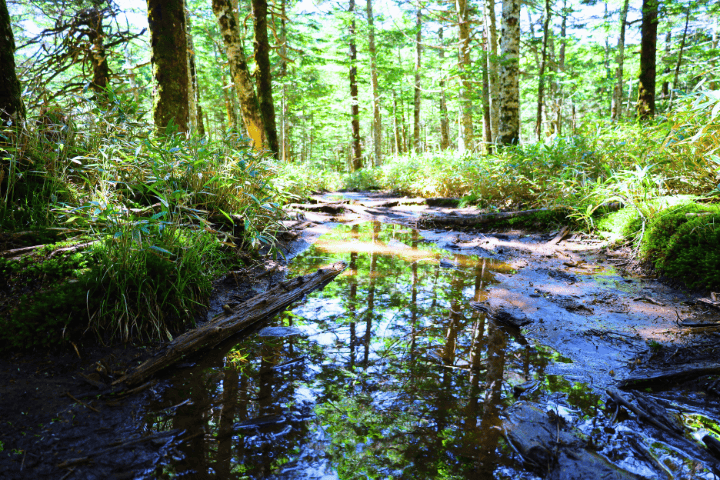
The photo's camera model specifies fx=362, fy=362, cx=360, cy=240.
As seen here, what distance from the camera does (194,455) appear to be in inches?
52.0

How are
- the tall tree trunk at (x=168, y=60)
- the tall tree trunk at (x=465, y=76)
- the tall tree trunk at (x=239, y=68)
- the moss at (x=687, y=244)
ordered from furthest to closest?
the tall tree trunk at (x=465, y=76) < the tall tree trunk at (x=239, y=68) < the tall tree trunk at (x=168, y=60) < the moss at (x=687, y=244)

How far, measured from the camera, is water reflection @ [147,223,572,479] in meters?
1.30

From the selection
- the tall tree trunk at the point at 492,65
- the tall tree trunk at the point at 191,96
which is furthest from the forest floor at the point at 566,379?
the tall tree trunk at the point at 492,65

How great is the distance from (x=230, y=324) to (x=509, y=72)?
804 cm

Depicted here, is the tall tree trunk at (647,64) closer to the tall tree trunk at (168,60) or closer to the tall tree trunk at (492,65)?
the tall tree trunk at (492,65)

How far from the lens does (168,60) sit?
4.77 metres

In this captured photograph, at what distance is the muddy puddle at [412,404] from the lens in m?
1.28

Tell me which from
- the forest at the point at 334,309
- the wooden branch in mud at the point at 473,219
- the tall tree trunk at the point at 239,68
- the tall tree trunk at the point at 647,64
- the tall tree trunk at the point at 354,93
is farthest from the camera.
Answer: the tall tree trunk at the point at 354,93

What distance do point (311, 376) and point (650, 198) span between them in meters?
4.15

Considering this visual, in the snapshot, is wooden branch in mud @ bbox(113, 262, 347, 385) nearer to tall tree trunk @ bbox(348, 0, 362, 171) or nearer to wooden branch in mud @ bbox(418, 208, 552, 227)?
wooden branch in mud @ bbox(418, 208, 552, 227)

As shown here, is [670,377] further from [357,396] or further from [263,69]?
[263,69]

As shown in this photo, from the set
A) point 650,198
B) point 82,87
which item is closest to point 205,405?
point 82,87

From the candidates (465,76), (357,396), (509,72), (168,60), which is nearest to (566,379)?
(357,396)

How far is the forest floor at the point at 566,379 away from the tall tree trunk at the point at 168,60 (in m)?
3.11
